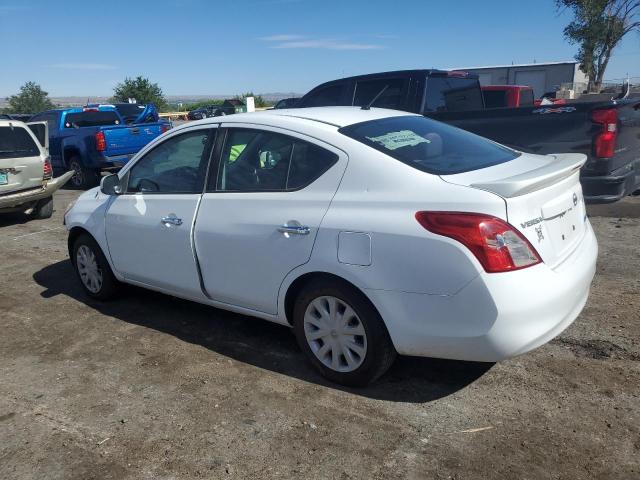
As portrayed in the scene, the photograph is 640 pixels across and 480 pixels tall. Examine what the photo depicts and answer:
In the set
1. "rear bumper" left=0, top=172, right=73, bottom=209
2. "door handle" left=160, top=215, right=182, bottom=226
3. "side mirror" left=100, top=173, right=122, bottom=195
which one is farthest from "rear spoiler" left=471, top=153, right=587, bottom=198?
"rear bumper" left=0, top=172, right=73, bottom=209

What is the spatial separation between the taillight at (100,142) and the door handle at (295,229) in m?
9.76

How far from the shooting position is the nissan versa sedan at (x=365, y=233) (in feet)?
9.54

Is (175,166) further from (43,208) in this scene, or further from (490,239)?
(43,208)

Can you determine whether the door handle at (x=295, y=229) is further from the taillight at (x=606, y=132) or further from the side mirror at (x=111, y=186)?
the taillight at (x=606, y=132)

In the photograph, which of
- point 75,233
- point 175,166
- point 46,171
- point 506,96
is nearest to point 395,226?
point 175,166

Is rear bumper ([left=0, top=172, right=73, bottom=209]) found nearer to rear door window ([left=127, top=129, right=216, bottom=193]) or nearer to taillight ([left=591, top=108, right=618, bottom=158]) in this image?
rear door window ([left=127, top=129, right=216, bottom=193])

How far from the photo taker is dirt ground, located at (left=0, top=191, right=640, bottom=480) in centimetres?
285

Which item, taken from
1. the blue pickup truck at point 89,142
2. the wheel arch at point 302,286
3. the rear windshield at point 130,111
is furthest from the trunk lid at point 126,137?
the wheel arch at point 302,286

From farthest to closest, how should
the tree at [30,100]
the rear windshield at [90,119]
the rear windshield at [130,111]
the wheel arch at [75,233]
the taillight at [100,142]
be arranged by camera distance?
1. the tree at [30,100]
2. the rear windshield at [130,111]
3. the rear windshield at [90,119]
4. the taillight at [100,142]
5. the wheel arch at [75,233]

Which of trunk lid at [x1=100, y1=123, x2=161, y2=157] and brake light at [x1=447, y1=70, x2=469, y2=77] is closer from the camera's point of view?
brake light at [x1=447, y1=70, x2=469, y2=77]

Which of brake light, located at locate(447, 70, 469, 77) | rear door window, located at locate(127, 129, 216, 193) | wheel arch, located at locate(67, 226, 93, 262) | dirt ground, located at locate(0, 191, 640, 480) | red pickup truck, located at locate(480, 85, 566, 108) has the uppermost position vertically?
brake light, located at locate(447, 70, 469, 77)

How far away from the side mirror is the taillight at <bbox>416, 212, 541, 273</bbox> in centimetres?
291

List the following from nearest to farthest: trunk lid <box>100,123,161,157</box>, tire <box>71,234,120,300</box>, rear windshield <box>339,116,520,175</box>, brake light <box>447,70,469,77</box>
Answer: rear windshield <box>339,116,520,175</box>, tire <box>71,234,120,300</box>, brake light <box>447,70,469,77</box>, trunk lid <box>100,123,161,157</box>

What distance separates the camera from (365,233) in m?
3.15
